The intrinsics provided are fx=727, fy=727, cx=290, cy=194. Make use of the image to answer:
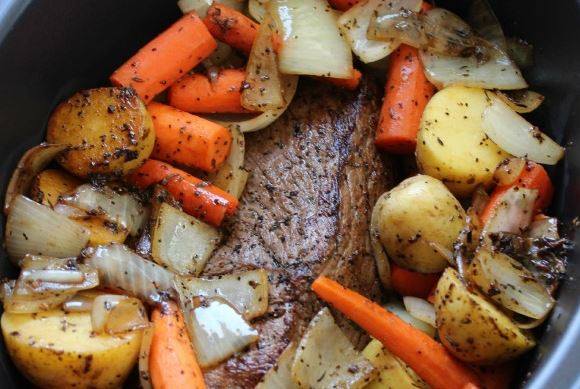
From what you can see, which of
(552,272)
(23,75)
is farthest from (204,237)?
(552,272)

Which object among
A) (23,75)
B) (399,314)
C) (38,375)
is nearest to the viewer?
(38,375)

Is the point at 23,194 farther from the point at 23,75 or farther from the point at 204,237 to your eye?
the point at 204,237

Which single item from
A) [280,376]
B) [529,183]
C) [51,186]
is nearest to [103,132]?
[51,186]

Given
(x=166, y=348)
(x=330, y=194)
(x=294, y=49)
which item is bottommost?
(x=166, y=348)

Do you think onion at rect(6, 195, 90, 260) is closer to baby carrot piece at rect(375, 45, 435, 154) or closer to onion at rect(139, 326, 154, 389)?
onion at rect(139, 326, 154, 389)

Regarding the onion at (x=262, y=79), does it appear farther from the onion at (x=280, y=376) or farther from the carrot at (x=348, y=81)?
the onion at (x=280, y=376)

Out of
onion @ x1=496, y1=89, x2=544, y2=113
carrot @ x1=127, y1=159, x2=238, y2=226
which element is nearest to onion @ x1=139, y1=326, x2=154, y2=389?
carrot @ x1=127, y1=159, x2=238, y2=226
